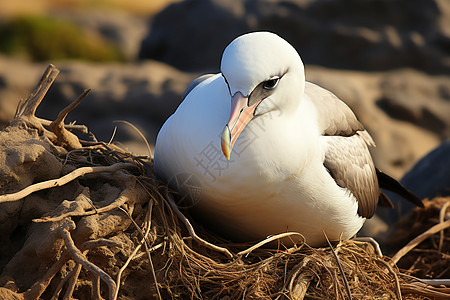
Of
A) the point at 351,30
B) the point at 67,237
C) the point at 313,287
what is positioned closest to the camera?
the point at 67,237

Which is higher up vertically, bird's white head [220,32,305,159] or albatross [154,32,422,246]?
bird's white head [220,32,305,159]

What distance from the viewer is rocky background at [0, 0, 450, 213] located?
28.0ft

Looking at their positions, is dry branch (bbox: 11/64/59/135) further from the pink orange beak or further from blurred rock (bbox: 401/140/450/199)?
blurred rock (bbox: 401/140/450/199)

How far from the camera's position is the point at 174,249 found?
2.39 meters

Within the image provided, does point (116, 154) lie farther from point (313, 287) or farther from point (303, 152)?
point (313, 287)

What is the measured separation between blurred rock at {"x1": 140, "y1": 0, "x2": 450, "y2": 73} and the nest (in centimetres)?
711

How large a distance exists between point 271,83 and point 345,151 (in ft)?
2.39

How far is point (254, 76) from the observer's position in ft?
7.16

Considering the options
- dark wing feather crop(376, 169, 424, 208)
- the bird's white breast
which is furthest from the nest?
dark wing feather crop(376, 169, 424, 208)

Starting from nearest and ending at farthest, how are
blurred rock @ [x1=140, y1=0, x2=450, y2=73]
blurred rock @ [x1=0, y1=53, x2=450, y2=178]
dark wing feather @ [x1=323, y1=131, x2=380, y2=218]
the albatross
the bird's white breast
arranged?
the albatross
the bird's white breast
dark wing feather @ [x1=323, y1=131, x2=380, y2=218]
blurred rock @ [x1=0, y1=53, x2=450, y2=178]
blurred rock @ [x1=140, y1=0, x2=450, y2=73]

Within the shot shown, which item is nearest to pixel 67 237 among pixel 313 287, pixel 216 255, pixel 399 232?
pixel 216 255

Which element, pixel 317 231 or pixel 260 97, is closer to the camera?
pixel 260 97

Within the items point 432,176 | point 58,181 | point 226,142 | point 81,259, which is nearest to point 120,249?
point 81,259

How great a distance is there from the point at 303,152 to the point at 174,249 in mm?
688
